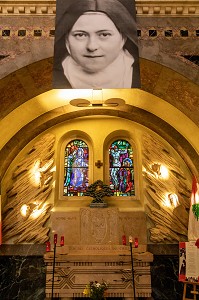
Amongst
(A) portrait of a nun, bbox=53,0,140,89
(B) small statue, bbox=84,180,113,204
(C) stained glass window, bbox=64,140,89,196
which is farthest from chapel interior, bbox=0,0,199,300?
(A) portrait of a nun, bbox=53,0,140,89

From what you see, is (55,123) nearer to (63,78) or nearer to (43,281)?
(63,78)

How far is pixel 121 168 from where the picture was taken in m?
9.11

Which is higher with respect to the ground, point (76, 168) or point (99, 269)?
point (76, 168)

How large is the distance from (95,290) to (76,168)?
3.80 meters

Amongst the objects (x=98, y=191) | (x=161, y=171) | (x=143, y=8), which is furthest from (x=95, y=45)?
(x=161, y=171)

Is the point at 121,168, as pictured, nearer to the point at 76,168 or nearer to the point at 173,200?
the point at 76,168

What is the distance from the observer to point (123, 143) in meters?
9.48

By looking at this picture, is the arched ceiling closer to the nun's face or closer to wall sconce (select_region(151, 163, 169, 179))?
wall sconce (select_region(151, 163, 169, 179))

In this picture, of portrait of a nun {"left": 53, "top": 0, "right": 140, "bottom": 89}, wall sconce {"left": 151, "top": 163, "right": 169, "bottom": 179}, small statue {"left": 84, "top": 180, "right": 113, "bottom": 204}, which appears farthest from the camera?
wall sconce {"left": 151, "top": 163, "right": 169, "bottom": 179}

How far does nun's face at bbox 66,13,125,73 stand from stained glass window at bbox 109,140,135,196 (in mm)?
3622

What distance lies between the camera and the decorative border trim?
6.79m

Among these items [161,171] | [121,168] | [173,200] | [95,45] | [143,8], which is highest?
[143,8]

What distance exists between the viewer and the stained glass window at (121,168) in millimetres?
8883

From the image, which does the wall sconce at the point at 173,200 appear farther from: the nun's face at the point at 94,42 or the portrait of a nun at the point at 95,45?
the nun's face at the point at 94,42
